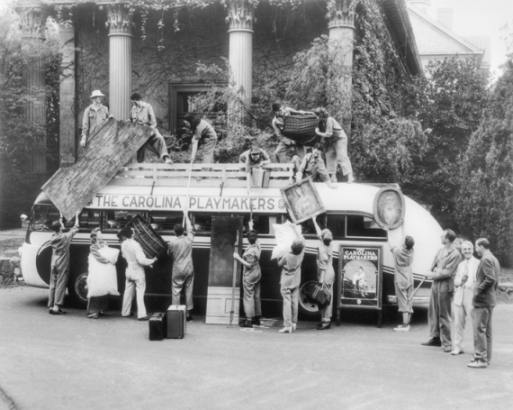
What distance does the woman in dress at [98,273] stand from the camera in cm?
1299

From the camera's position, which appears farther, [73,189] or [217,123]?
[217,123]

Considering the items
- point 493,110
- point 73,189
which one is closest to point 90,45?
point 73,189

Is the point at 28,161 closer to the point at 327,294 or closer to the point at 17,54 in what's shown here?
the point at 17,54

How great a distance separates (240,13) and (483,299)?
44.3 feet

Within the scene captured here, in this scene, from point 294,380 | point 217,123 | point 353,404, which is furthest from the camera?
point 217,123

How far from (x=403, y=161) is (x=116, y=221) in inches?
318

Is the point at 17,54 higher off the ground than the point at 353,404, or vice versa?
the point at 17,54

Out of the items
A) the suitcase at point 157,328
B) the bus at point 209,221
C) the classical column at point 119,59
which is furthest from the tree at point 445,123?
the suitcase at point 157,328

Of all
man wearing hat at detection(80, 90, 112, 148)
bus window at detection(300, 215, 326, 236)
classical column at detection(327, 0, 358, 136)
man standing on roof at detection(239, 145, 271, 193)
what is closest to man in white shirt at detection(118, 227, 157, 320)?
man standing on roof at detection(239, 145, 271, 193)

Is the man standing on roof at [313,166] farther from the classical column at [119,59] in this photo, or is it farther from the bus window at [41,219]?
the classical column at [119,59]

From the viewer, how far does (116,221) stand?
542 inches

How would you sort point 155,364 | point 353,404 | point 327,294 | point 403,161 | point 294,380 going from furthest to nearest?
point 403,161 < point 327,294 < point 155,364 < point 294,380 < point 353,404

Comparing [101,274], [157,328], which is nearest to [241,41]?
[101,274]

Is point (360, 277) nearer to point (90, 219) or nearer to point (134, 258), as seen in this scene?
point (134, 258)
